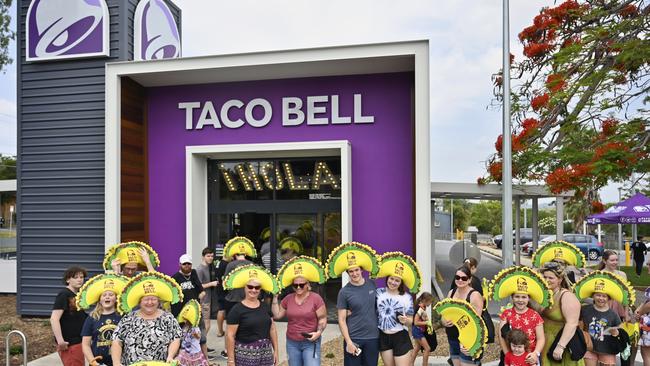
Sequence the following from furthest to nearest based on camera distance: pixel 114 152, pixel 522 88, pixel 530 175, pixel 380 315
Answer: pixel 522 88 < pixel 530 175 < pixel 114 152 < pixel 380 315

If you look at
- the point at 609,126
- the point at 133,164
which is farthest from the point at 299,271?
the point at 609,126

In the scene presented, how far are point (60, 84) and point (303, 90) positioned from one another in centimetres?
498

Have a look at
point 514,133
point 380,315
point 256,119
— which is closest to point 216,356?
point 380,315

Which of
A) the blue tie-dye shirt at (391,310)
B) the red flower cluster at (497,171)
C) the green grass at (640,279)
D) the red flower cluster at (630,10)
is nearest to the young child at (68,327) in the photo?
the blue tie-dye shirt at (391,310)

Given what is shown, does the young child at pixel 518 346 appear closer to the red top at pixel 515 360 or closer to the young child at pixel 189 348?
the red top at pixel 515 360

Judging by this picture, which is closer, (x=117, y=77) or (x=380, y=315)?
(x=380, y=315)

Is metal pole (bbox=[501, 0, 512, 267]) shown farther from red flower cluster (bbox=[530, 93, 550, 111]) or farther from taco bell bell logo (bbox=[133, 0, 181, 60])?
taco bell bell logo (bbox=[133, 0, 181, 60])

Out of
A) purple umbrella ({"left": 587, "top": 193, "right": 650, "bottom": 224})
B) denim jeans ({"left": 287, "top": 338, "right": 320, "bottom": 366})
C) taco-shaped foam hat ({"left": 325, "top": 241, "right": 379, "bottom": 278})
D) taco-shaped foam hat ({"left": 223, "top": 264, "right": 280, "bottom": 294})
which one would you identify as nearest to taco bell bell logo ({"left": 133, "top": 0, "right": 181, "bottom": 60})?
taco-shaped foam hat ({"left": 325, "top": 241, "right": 379, "bottom": 278})

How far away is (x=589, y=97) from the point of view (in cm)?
1099

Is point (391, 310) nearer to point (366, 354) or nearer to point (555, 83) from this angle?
point (366, 354)

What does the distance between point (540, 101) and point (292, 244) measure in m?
6.16

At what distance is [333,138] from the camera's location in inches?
390

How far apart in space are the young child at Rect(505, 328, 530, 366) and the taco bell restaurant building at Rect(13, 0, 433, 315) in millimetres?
4689

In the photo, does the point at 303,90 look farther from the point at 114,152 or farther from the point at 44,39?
the point at 44,39
